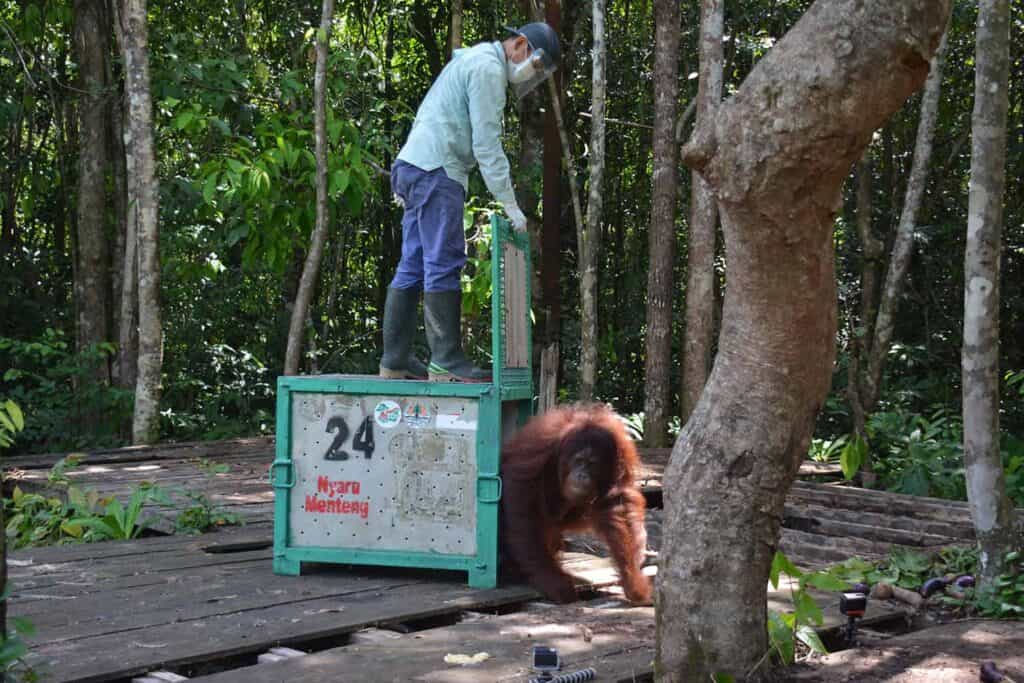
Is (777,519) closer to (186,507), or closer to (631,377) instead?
(186,507)

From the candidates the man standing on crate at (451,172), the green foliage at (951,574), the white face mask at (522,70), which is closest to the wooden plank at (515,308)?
the man standing on crate at (451,172)

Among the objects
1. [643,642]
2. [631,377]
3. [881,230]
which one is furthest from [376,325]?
[643,642]

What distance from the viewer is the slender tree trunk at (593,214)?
8141 mm

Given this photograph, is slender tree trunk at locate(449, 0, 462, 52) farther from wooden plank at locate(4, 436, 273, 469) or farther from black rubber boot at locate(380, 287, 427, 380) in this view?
black rubber boot at locate(380, 287, 427, 380)

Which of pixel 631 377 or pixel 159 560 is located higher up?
pixel 631 377

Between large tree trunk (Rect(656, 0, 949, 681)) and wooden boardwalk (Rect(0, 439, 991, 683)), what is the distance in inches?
13.0

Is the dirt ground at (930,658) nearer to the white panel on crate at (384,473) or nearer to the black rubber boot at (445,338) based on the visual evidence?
the white panel on crate at (384,473)

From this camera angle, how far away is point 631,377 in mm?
11523

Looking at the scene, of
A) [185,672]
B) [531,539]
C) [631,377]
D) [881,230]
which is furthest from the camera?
[631,377]

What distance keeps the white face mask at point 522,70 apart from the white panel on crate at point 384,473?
1264 millimetres

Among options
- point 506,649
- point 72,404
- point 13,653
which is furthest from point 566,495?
point 72,404

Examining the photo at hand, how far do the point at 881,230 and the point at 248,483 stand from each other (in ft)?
21.9

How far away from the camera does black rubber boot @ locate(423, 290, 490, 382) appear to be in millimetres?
4148

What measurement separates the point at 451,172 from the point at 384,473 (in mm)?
1132
